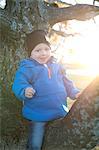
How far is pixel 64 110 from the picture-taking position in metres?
4.61

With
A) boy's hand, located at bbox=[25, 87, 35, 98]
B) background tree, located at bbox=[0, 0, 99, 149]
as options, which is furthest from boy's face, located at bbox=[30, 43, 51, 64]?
background tree, located at bbox=[0, 0, 99, 149]

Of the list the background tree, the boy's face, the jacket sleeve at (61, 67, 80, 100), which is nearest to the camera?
the boy's face

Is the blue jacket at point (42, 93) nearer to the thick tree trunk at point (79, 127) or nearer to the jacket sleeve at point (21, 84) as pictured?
the jacket sleeve at point (21, 84)

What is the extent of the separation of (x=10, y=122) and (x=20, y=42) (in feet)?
4.19

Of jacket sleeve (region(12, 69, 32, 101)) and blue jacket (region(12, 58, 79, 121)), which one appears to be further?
blue jacket (region(12, 58, 79, 121))

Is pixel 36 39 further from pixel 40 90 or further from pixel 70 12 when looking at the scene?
pixel 70 12

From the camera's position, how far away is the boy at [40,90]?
14.6ft

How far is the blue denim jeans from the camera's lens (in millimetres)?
4414

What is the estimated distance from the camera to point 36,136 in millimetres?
4430

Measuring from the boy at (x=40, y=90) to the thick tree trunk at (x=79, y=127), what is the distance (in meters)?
0.12

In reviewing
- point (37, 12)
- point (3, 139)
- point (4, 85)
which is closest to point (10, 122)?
point (3, 139)

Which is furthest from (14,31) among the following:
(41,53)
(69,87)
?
(69,87)

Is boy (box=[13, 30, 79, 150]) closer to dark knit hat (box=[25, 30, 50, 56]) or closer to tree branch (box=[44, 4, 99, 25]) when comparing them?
dark knit hat (box=[25, 30, 50, 56])

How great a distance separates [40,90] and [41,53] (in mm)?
463
